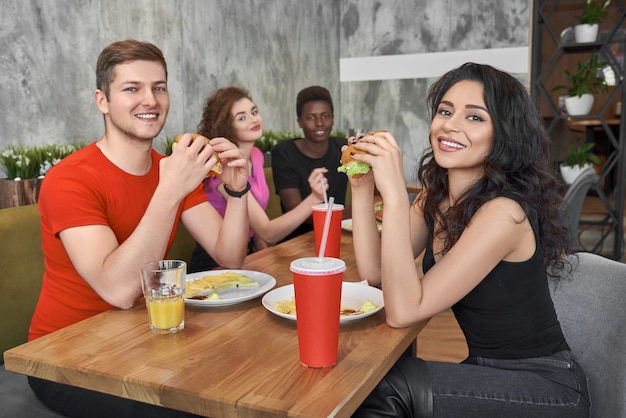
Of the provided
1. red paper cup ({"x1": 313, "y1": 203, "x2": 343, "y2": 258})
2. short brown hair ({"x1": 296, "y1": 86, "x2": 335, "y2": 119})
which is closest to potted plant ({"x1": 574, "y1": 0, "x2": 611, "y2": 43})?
short brown hair ({"x1": 296, "y1": 86, "x2": 335, "y2": 119})

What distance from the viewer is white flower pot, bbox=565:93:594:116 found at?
500 cm

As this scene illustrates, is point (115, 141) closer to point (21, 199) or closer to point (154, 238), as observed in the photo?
point (154, 238)

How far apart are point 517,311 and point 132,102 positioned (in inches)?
50.4

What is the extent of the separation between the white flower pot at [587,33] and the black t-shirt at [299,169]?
111 inches

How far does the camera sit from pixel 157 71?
6.10 feet

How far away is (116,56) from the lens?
178 cm

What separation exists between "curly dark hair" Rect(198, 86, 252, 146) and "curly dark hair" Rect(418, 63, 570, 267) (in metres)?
1.62

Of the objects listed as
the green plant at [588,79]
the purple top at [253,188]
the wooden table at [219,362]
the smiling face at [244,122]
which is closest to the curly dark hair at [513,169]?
the wooden table at [219,362]

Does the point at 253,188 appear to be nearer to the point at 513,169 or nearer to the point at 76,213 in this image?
the point at 76,213

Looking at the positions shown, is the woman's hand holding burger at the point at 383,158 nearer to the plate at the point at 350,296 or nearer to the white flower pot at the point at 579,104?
the plate at the point at 350,296

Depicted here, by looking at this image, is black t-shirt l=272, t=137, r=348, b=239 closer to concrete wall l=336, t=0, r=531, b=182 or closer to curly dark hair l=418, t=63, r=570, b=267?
curly dark hair l=418, t=63, r=570, b=267

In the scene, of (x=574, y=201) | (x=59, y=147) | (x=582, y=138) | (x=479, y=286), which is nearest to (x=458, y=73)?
(x=479, y=286)

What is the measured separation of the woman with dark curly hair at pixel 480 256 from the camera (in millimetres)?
1265

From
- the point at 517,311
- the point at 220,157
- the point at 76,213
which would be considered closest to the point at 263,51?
the point at 220,157
